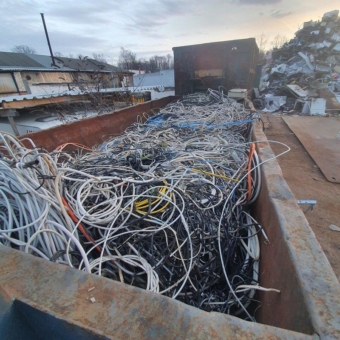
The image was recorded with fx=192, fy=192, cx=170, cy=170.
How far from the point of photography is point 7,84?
36.4 ft

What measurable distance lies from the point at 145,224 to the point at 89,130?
2.24 m

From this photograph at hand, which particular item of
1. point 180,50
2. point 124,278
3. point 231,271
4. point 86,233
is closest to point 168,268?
point 124,278

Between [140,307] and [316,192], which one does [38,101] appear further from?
[316,192]

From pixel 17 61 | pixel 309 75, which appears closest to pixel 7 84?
pixel 17 61

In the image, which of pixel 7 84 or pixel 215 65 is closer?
Result: pixel 215 65

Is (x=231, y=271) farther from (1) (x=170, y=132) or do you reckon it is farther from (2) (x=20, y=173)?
(1) (x=170, y=132)

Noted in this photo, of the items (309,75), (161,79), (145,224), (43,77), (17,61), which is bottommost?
(145,224)

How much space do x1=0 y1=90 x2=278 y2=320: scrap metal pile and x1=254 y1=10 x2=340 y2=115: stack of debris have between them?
6.86 metres

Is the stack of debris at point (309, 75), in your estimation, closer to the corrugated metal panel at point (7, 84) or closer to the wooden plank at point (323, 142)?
the wooden plank at point (323, 142)

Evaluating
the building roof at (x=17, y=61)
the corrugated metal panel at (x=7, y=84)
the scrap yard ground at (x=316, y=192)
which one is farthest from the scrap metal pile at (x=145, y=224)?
the building roof at (x=17, y=61)

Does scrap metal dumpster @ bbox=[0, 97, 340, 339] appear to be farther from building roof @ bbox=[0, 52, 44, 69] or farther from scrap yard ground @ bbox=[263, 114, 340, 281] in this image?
building roof @ bbox=[0, 52, 44, 69]

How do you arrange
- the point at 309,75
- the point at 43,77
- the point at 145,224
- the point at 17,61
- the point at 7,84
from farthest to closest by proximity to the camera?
1. the point at 17,61
2. the point at 43,77
3. the point at 7,84
4. the point at 309,75
5. the point at 145,224

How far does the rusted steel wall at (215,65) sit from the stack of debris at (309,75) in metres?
2.72

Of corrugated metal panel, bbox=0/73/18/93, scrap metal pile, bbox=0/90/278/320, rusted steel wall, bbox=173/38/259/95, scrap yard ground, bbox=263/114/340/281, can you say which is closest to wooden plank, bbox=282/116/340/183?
scrap yard ground, bbox=263/114/340/281
